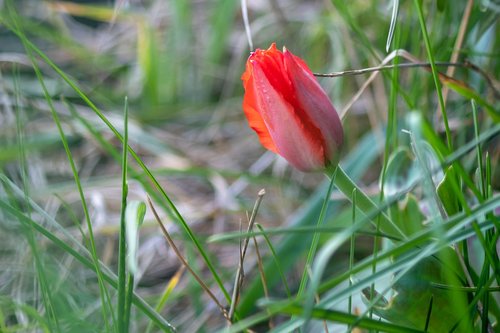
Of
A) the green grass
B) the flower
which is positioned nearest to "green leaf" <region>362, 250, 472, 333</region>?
the green grass

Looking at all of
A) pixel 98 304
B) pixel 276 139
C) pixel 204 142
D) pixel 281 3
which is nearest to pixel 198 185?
pixel 204 142

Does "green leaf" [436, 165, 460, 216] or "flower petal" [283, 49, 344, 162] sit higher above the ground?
"flower petal" [283, 49, 344, 162]

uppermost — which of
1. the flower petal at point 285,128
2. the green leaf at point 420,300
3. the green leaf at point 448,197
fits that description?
the flower petal at point 285,128

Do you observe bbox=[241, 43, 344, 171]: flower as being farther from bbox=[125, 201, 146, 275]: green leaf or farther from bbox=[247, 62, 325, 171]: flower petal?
bbox=[125, 201, 146, 275]: green leaf

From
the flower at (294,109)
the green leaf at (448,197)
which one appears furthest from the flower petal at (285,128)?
the green leaf at (448,197)

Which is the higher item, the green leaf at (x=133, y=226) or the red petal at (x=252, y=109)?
the red petal at (x=252, y=109)

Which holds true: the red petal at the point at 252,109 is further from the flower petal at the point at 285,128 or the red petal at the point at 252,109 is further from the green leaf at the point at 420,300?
the green leaf at the point at 420,300

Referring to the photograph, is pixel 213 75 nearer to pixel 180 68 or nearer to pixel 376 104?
pixel 180 68
